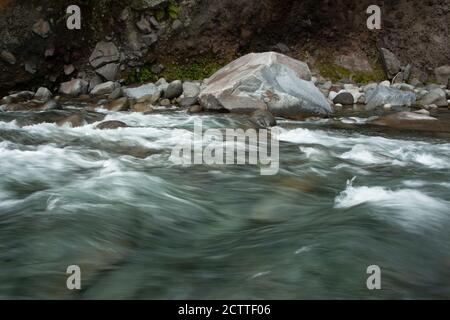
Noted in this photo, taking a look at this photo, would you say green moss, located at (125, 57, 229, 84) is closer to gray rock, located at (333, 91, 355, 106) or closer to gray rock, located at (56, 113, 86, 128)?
gray rock, located at (333, 91, 355, 106)

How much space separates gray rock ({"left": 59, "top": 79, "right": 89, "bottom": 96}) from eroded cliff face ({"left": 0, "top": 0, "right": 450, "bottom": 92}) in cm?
32

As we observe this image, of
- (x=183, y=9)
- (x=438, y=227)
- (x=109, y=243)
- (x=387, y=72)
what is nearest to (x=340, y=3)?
(x=387, y=72)

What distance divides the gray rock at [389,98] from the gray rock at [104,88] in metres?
6.93

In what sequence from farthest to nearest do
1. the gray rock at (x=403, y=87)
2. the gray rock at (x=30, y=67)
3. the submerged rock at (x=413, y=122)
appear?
the gray rock at (x=403, y=87) < the gray rock at (x=30, y=67) < the submerged rock at (x=413, y=122)

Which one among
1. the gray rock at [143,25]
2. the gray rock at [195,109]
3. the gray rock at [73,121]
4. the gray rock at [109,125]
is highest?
the gray rock at [143,25]

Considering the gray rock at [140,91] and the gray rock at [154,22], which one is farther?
the gray rock at [154,22]

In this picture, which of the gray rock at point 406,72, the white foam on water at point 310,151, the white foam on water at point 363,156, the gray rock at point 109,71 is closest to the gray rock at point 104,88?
the gray rock at point 109,71

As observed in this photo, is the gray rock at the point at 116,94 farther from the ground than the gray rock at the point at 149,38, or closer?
closer

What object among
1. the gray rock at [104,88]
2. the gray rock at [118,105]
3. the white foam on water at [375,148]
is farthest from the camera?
the gray rock at [104,88]

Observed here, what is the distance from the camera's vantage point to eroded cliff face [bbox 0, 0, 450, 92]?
42.9 ft

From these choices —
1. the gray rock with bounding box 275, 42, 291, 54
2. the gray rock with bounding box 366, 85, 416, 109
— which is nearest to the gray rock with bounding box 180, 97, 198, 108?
the gray rock with bounding box 366, 85, 416, 109

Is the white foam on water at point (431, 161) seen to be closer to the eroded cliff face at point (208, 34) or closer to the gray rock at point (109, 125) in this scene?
the gray rock at point (109, 125)

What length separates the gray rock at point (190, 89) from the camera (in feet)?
41.9
